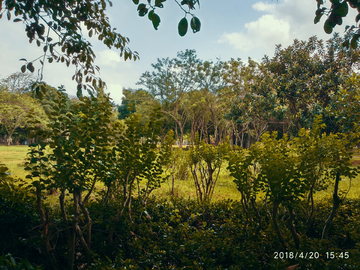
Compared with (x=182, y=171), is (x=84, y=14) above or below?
above

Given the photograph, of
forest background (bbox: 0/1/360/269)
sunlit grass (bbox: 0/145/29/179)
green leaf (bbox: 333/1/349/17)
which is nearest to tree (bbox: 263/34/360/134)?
forest background (bbox: 0/1/360/269)

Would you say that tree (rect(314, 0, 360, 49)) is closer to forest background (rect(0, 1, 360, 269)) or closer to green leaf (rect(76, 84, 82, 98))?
forest background (rect(0, 1, 360, 269))

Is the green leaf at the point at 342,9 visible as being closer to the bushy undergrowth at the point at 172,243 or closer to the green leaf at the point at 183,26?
the green leaf at the point at 183,26

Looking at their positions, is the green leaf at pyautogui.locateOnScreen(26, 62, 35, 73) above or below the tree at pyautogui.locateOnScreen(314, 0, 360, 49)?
below

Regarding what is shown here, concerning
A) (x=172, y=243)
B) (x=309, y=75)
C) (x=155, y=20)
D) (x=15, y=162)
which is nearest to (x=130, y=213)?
(x=172, y=243)

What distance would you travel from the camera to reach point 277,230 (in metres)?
2.33

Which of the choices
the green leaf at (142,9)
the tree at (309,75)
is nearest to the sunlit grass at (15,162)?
the green leaf at (142,9)

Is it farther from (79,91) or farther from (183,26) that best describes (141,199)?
(183,26)

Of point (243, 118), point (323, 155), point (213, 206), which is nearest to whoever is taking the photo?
point (323, 155)

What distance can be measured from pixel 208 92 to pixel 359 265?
22.3 m

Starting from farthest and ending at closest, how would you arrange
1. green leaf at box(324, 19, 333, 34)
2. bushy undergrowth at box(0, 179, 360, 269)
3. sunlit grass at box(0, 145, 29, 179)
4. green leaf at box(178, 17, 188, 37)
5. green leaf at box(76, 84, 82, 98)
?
1. sunlit grass at box(0, 145, 29, 179)
2. green leaf at box(76, 84, 82, 98)
3. bushy undergrowth at box(0, 179, 360, 269)
4. green leaf at box(324, 19, 333, 34)
5. green leaf at box(178, 17, 188, 37)

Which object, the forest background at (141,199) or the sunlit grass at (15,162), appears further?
the sunlit grass at (15,162)

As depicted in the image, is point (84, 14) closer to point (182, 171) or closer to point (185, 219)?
point (185, 219)

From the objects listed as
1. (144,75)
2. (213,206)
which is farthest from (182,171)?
(144,75)
